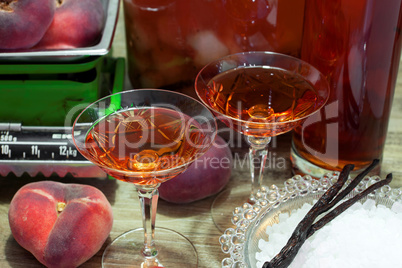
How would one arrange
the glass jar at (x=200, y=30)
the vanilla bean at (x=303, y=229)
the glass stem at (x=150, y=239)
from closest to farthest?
the vanilla bean at (x=303, y=229) → the glass stem at (x=150, y=239) → the glass jar at (x=200, y=30)

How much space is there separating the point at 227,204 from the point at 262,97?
18 centimetres

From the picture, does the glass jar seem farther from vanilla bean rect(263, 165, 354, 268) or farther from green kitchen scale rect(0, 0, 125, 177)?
vanilla bean rect(263, 165, 354, 268)

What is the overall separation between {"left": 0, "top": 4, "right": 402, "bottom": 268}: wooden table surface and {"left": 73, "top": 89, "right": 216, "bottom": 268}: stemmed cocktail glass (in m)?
0.02

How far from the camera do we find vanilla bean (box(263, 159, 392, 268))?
577 mm

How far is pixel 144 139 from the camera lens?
673 mm

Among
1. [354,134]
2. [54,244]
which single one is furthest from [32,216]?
[354,134]

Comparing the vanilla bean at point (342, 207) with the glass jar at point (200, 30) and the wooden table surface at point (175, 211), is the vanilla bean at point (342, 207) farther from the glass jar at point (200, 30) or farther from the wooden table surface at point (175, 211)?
the glass jar at point (200, 30)

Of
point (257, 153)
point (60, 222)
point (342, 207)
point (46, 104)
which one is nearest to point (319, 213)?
point (342, 207)

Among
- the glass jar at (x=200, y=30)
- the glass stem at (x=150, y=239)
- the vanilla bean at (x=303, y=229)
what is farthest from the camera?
the glass jar at (x=200, y=30)

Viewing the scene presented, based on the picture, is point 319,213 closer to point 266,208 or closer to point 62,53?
point 266,208

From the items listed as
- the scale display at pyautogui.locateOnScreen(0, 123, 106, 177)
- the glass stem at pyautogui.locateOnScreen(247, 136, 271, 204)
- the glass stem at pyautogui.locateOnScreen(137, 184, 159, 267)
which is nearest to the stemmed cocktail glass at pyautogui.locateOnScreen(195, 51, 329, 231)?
the glass stem at pyautogui.locateOnScreen(247, 136, 271, 204)

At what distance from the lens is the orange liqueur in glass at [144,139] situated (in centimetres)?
63

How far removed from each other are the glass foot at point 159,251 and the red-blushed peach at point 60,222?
28mm

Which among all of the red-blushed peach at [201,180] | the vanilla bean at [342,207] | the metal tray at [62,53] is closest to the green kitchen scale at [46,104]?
the metal tray at [62,53]
